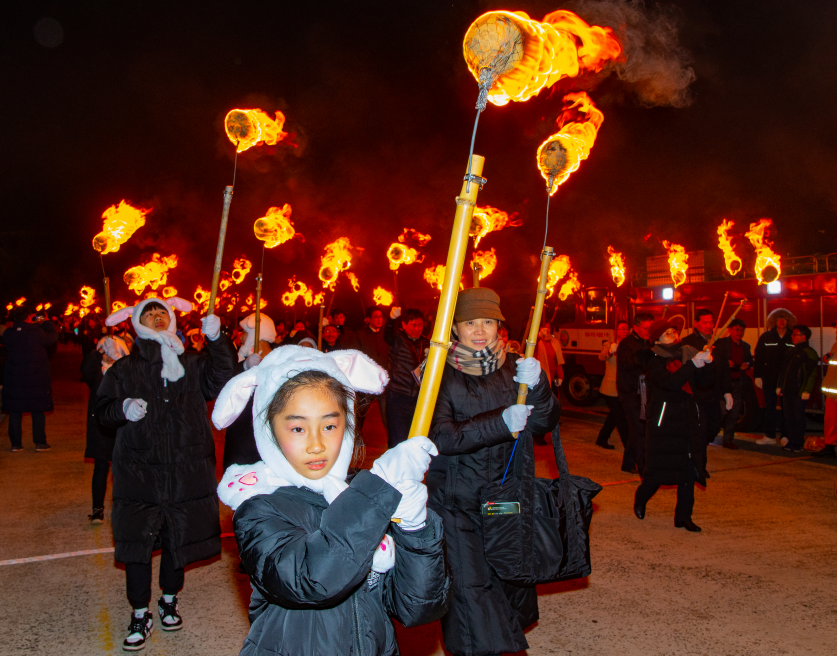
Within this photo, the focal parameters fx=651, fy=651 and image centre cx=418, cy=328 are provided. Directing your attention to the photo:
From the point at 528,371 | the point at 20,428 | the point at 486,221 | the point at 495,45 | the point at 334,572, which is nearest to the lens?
the point at 334,572

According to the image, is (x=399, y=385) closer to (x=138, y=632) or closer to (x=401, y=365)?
(x=401, y=365)

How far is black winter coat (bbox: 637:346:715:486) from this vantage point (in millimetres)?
5742

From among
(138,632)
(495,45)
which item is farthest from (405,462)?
(138,632)

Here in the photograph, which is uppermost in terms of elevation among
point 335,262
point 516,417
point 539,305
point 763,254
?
point 763,254

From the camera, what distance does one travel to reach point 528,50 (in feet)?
7.27

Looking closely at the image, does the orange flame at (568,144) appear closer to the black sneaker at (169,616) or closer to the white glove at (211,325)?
the white glove at (211,325)

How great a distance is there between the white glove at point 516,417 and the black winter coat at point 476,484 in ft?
0.17

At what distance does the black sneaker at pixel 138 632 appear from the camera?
3740 millimetres

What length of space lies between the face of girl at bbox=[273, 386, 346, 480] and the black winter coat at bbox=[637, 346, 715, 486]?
460 centimetres

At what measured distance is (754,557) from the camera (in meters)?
Answer: 5.10

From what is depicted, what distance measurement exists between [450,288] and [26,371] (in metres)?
9.87

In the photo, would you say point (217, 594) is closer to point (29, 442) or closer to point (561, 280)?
point (29, 442)

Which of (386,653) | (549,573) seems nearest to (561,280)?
(549,573)

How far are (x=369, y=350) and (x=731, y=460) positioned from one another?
5178mm
